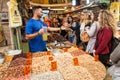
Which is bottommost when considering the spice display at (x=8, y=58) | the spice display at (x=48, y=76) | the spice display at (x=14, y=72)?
the spice display at (x=8, y=58)

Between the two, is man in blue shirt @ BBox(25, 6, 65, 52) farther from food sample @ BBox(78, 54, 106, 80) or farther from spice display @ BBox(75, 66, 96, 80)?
spice display @ BBox(75, 66, 96, 80)

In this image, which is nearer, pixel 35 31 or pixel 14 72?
pixel 14 72

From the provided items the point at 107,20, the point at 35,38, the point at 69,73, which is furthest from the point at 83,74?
the point at 107,20

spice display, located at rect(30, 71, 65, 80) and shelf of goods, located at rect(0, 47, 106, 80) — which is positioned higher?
spice display, located at rect(30, 71, 65, 80)

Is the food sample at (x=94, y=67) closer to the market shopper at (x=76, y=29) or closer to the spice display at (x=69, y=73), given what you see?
the spice display at (x=69, y=73)

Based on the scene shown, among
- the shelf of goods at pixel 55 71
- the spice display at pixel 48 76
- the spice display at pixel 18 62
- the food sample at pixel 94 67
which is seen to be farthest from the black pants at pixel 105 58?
the spice display at pixel 48 76

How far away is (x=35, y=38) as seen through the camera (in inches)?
143

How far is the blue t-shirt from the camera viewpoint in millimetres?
3588

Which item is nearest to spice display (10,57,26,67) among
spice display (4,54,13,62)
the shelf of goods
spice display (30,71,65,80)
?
the shelf of goods

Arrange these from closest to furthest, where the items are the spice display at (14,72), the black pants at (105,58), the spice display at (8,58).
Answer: the spice display at (14,72) → the spice display at (8,58) → the black pants at (105,58)

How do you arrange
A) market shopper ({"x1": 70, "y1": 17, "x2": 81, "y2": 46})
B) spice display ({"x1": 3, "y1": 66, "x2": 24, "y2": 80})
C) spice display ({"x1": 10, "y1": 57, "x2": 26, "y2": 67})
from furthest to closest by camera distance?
market shopper ({"x1": 70, "y1": 17, "x2": 81, "y2": 46}) < spice display ({"x1": 10, "y1": 57, "x2": 26, "y2": 67}) < spice display ({"x1": 3, "y1": 66, "x2": 24, "y2": 80})

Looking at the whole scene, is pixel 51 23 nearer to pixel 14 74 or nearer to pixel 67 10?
pixel 67 10

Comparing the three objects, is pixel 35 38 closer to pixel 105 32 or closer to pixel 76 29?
pixel 105 32

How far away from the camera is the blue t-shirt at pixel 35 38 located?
3588 millimetres
